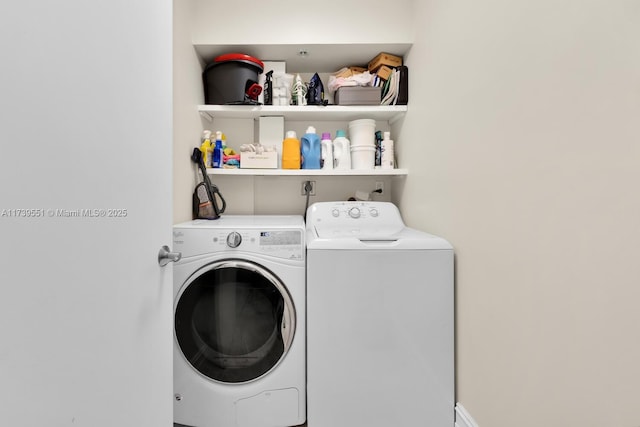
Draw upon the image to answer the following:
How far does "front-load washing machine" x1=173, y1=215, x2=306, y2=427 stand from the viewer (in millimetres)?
1175

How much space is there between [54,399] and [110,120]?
57 centimetres

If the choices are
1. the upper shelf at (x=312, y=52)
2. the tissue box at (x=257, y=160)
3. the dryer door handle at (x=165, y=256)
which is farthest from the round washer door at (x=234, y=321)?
the upper shelf at (x=312, y=52)

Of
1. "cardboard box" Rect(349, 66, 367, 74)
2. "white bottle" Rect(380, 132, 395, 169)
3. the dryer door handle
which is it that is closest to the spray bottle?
"cardboard box" Rect(349, 66, 367, 74)

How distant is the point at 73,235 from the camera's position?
1.71ft

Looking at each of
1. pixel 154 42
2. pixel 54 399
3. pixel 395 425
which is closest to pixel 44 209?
pixel 54 399

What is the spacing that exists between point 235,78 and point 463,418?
2019mm

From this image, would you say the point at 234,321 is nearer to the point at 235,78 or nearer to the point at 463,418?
the point at 463,418

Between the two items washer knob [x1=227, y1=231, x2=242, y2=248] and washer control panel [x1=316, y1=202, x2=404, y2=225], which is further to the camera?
washer control panel [x1=316, y1=202, x2=404, y2=225]

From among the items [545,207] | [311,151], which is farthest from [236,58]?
[545,207]

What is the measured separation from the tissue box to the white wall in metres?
0.99

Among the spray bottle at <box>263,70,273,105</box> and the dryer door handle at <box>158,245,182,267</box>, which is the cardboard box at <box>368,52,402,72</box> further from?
the dryer door handle at <box>158,245,182,267</box>

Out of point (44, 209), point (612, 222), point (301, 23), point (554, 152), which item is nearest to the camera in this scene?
point (44, 209)

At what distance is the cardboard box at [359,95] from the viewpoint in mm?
1663

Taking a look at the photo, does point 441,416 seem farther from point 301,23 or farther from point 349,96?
point 301,23
